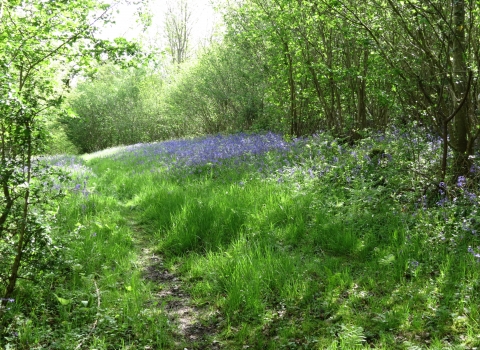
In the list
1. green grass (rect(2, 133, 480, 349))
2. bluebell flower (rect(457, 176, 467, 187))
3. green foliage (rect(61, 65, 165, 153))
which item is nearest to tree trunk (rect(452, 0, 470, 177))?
bluebell flower (rect(457, 176, 467, 187))

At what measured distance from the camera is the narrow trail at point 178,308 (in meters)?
3.24

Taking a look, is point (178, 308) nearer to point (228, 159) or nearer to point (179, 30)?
point (228, 159)

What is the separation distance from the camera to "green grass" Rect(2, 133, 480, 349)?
303 centimetres

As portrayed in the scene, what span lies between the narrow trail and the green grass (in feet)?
0.09

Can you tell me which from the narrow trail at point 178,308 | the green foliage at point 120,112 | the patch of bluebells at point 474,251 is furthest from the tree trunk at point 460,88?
the green foliage at point 120,112

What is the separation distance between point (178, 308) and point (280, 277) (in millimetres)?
1086

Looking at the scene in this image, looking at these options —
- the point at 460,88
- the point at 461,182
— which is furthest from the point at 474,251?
the point at 460,88

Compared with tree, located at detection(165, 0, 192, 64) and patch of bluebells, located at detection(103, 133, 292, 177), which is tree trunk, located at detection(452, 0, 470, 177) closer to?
patch of bluebells, located at detection(103, 133, 292, 177)

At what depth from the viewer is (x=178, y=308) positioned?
3.75 m

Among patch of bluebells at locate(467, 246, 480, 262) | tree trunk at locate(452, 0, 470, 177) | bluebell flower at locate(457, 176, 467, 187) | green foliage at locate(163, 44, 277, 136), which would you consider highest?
green foliage at locate(163, 44, 277, 136)

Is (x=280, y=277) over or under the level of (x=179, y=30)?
under

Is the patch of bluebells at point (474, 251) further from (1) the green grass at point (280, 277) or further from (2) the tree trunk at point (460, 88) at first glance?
(2) the tree trunk at point (460, 88)

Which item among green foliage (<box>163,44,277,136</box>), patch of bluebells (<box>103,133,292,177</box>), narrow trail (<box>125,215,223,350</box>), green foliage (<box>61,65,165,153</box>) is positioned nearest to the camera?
narrow trail (<box>125,215,223,350</box>)

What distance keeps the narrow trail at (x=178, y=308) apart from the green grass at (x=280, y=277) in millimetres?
29
